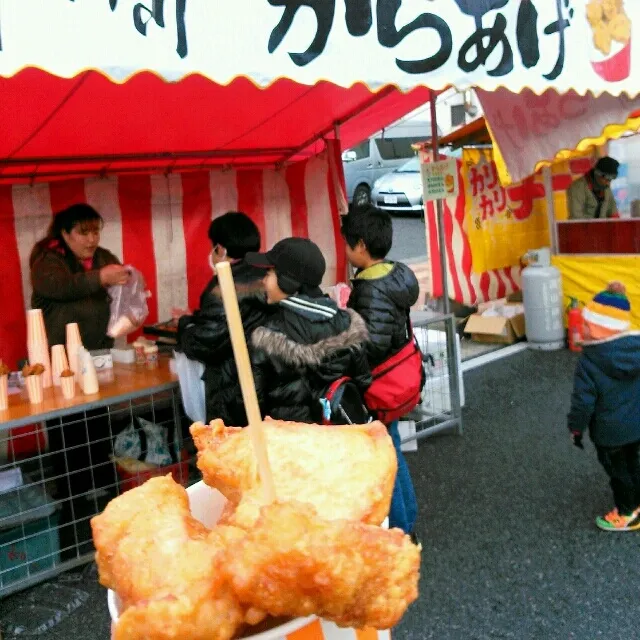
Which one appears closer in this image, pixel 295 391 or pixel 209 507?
pixel 209 507

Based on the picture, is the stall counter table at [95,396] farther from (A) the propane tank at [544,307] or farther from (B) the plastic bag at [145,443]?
(A) the propane tank at [544,307]

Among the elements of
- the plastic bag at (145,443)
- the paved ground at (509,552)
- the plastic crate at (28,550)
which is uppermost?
the plastic bag at (145,443)

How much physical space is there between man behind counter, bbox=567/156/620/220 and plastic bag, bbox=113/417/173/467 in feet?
19.8

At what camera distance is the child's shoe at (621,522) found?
3.99 metres

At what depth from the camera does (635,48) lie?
13.7 feet

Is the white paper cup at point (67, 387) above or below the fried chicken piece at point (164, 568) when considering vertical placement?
below

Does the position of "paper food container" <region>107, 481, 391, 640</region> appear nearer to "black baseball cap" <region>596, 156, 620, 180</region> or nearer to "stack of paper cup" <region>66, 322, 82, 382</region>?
"stack of paper cup" <region>66, 322, 82, 382</region>

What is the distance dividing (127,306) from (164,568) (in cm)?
413

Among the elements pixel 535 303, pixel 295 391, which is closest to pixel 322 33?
pixel 295 391

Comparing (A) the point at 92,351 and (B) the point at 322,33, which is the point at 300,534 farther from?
(A) the point at 92,351

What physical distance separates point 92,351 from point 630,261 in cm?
594

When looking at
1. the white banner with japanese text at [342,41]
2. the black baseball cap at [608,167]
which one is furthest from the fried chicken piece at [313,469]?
the black baseball cap at [608,167]

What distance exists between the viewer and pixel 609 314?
147 inches

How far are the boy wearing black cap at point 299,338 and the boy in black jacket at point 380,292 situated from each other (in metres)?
0.63
